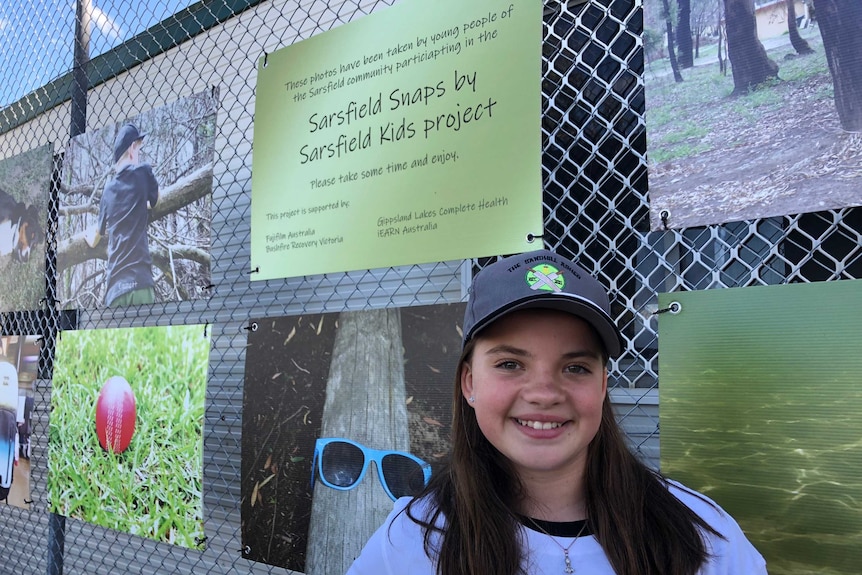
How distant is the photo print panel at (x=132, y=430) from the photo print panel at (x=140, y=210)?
0.18 meters

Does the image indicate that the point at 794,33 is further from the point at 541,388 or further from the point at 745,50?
the point at 541,388

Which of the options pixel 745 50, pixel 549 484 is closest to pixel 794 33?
pixel 745 50

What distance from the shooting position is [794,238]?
1414 mm

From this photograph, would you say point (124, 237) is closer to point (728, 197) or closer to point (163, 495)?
point (163, 495)

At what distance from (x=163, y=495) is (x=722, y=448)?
2.01 meters

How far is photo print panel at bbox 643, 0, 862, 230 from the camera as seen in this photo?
1.26m

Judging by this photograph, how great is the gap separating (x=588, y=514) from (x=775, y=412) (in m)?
0.47

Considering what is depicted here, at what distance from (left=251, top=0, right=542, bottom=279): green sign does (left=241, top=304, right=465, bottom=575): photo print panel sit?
0.65 ft

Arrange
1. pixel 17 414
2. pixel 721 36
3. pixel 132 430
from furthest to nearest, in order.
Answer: pixel 17 414 < pixel 132 430 < pixel 721 36

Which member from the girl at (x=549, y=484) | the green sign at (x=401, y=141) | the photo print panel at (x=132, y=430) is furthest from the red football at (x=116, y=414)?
the girl at (x=549, y=484)

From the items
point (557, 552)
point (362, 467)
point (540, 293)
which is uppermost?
point (540, 293)

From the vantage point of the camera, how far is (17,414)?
10.1 feet

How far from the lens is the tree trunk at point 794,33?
130 cm

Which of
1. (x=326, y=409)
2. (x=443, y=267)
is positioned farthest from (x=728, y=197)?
(x=326, y=409)
